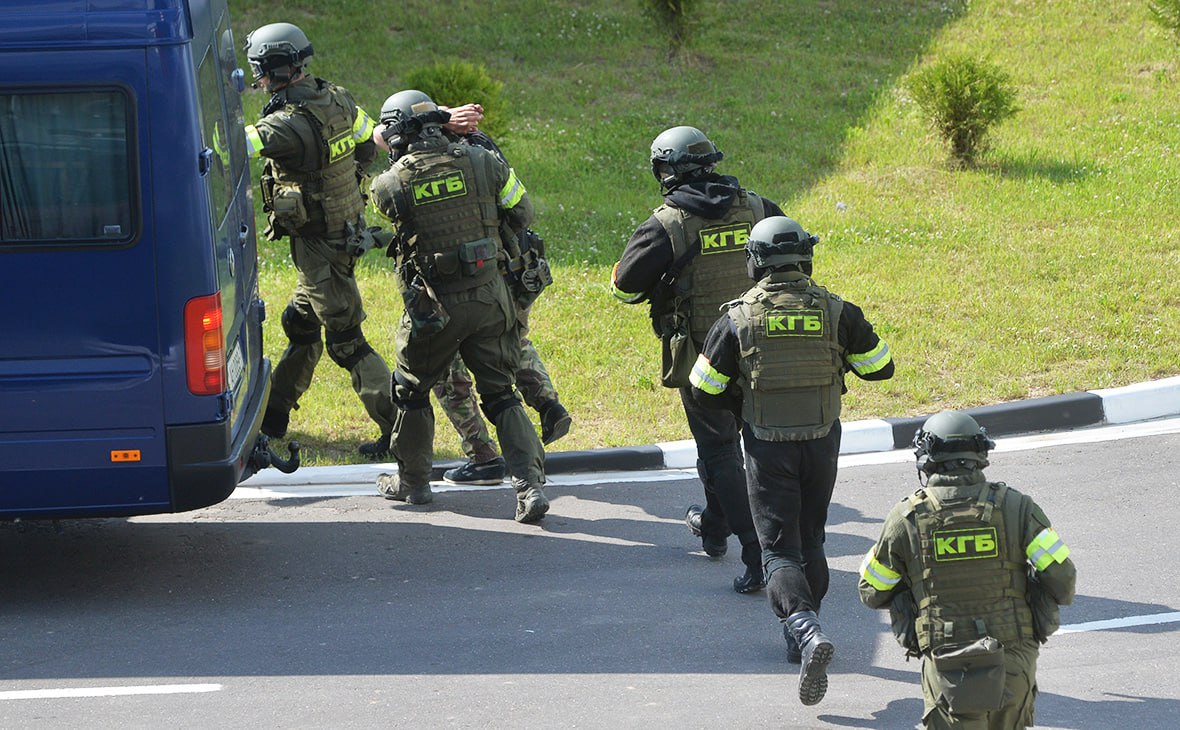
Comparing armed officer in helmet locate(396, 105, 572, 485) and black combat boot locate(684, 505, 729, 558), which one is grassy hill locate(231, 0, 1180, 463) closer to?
armed officer in helmet locate(396, 105, 572, 485)

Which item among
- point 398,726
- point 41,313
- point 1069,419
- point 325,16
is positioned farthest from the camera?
point 325,16

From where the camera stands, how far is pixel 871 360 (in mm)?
5457

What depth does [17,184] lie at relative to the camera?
5.85 meters

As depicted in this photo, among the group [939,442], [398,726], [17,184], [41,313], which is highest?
[17,184]

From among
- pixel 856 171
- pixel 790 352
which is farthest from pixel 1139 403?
pixel 856 171

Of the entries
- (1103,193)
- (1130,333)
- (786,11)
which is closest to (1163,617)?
→ (1130,333)

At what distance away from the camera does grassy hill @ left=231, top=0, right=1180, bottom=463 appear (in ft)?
30.1

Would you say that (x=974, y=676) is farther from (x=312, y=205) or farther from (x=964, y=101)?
(x=964, y=101)

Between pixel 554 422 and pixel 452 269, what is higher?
pixel 452 269

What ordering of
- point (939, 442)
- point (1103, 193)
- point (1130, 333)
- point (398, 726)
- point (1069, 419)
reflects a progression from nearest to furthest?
point (939, 442) → point (398, 726) → point (1069, 419) → point (1130, 333) → point (1103, 193)

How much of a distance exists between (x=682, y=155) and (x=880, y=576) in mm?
2391

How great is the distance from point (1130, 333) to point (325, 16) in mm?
10098

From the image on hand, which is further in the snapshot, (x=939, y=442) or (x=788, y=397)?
(x=788, y=397)

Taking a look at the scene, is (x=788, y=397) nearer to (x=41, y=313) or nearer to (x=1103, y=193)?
(x=41, y=313)
